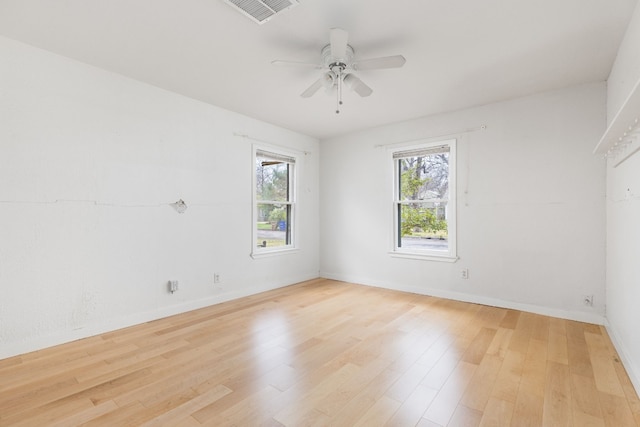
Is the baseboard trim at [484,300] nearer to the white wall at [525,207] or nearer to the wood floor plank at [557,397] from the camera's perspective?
the white wall at [525,207]

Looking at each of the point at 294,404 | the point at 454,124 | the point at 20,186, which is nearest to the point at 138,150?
the point at 20,186

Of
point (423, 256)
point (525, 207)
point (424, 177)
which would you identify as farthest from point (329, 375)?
point (424, 177)

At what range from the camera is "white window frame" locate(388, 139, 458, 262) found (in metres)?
4.11

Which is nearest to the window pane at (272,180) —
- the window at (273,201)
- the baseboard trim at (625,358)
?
the window at (273,201)

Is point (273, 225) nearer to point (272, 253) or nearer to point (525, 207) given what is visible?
point (272, 253)

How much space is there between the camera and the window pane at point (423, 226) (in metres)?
4.29

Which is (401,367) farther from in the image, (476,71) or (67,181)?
(67,181)

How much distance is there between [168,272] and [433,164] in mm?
3704

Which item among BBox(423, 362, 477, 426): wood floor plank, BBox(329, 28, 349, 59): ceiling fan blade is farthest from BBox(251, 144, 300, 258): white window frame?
BBox(423, 362, 477, 426): wood floor plank

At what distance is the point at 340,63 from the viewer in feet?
8.38

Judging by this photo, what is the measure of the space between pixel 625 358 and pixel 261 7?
12.0 ft

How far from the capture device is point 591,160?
3260 mm

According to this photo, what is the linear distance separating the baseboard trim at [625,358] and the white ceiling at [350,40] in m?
2.40

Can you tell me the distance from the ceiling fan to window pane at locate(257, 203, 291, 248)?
2.15m
